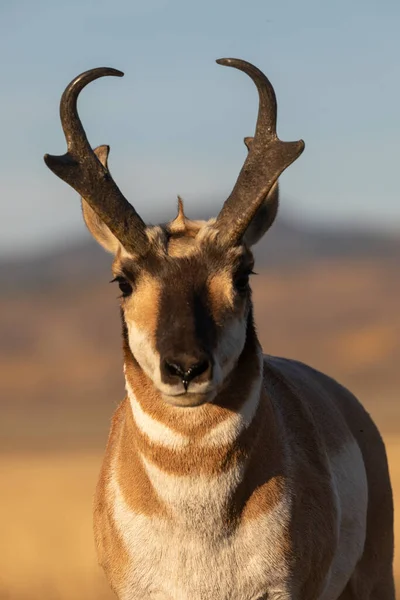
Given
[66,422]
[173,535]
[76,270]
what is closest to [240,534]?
[173,535]

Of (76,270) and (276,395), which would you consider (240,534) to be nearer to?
(276,395)

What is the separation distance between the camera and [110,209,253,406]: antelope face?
314 inches

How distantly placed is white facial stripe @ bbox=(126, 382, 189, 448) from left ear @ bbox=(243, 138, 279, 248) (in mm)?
1296

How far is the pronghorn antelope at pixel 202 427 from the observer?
336 inches

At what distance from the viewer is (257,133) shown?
9.28m

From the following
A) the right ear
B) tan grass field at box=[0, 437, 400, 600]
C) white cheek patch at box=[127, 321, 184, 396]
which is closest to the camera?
white cheek patch at box=[127, 321, 184, 396]

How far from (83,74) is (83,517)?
13.3m

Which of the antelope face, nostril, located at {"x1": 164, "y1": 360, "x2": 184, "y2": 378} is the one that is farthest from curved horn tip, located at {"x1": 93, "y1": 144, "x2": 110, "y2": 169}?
nostril, located at {"x1": 164, "y1": 360, "x2": 184, "y2": 378}

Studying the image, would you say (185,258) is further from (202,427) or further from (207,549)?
(207,549)

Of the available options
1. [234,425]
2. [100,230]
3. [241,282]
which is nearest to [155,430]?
[234,425]

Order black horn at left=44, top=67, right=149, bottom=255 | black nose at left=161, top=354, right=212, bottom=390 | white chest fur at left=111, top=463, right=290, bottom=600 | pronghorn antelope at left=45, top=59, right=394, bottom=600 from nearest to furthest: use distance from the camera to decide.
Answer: black nose at left=161, top=354, right=212, bottom=390, pronghorn antelope at left=45, top=59, right=394, bottom=600, white chest fur at left=111, top=463, right=290, bottom=600, black horn at left=44, top=67, right=149, bottom=255

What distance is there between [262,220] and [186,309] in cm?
125

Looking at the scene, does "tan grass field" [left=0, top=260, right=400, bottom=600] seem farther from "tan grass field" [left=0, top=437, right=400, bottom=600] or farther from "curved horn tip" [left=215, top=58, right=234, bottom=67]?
"curved horn tip" [left=215, top=58, right=234, bottom=67]

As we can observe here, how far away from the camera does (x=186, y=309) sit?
8.30 metres
